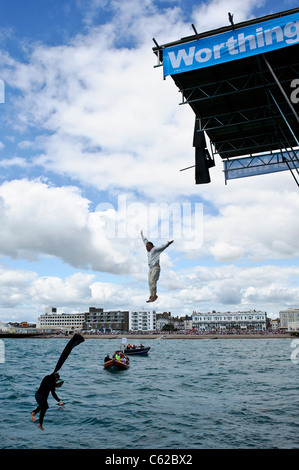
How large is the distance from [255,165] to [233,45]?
23.7 feet

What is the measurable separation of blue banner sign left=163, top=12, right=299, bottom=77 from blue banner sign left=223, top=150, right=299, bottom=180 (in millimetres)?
6765

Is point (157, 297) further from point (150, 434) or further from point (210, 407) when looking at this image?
point (210, 407)

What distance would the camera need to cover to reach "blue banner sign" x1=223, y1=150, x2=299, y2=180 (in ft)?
58.6

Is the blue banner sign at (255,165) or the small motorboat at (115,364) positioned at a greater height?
the blue banner sign at (255,165)

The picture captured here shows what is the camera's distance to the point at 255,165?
18.5 meters

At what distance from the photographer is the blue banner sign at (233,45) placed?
11.7 meters

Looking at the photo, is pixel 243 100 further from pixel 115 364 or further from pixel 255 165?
pixel 115 364

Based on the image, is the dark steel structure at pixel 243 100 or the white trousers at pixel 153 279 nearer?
the white trousers at pixel 153 279

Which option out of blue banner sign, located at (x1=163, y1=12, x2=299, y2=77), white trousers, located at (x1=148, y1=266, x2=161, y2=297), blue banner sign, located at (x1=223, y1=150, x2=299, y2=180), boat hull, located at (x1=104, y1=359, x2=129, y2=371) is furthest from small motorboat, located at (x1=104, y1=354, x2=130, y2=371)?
white trousers, located at (x1=148, y1=266, x2=161, y2=297)

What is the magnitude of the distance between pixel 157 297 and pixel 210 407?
719 inches

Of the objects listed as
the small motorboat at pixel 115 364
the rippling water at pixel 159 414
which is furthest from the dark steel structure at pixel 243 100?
the small motorboat at pixel 115 364

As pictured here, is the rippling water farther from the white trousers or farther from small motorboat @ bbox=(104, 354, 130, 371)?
the white trousers

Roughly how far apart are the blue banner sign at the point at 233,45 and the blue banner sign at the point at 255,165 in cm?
676

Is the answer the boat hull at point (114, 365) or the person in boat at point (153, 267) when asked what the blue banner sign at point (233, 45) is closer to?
the person in boat at point (153, 267)
